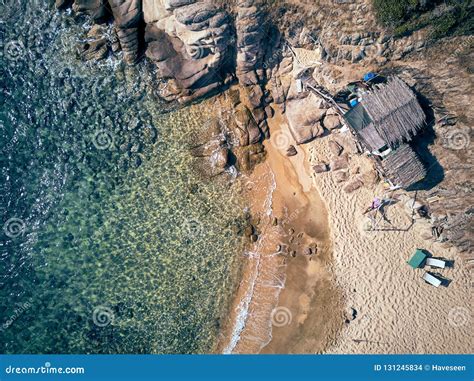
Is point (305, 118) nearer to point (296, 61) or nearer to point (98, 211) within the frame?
point (296, 61)

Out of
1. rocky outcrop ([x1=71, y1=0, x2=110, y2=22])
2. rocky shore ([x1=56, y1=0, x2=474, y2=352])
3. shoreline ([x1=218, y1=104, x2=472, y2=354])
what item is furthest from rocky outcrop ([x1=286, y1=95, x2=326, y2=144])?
rocky outcrop ([x1=71, y1=0, x2=110, y2=22])

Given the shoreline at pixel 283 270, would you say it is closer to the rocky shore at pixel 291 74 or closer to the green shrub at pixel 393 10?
the rocky shore at pixel 291 74

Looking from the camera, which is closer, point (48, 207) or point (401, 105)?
point (401, 105)

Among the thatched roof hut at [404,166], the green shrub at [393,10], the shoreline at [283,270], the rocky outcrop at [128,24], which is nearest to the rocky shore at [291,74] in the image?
the rocky outcrop at [128,24]
